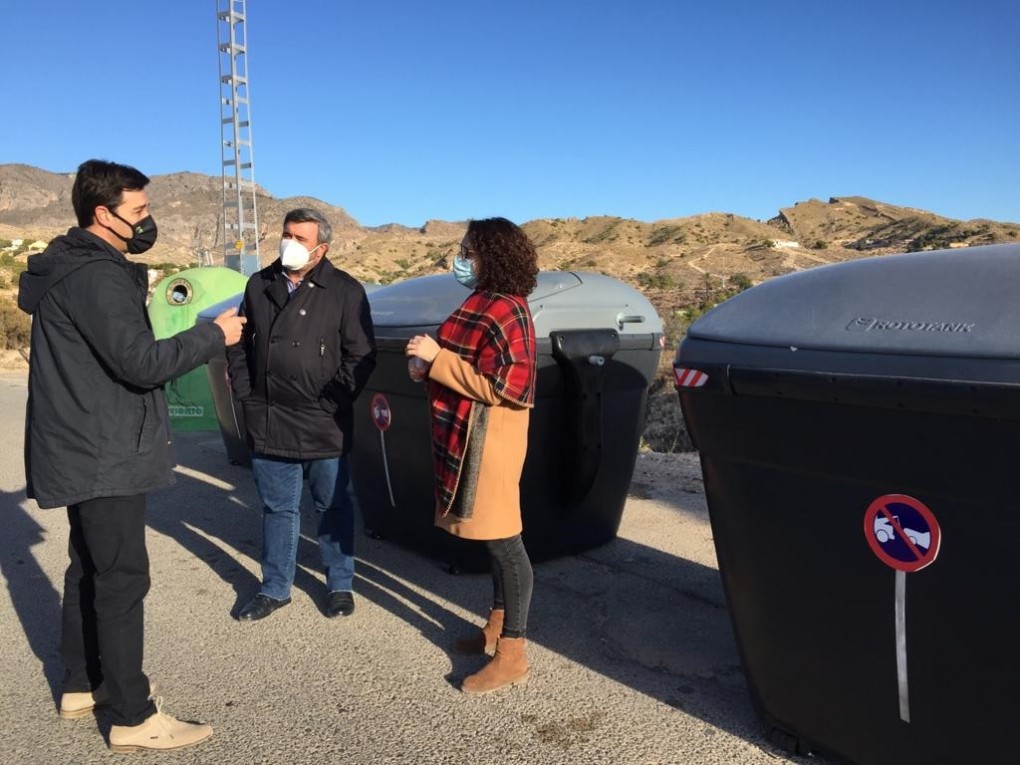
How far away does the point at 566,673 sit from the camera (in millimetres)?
3277

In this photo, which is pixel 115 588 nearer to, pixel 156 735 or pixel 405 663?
pixel 156 735

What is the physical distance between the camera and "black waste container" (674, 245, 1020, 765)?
6.49 feet

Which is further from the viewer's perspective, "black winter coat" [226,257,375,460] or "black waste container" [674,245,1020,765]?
"black winter coat" [226,257,375,460]

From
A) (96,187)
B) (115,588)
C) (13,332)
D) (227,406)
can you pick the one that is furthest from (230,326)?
(13,332)

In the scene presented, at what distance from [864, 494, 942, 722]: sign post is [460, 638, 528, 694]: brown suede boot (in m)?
1.34

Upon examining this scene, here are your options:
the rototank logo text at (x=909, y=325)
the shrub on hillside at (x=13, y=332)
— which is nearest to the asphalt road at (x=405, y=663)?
the rototank logo text at (x=909, y=325)

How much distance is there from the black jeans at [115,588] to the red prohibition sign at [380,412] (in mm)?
1652

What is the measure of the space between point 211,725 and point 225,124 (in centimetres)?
2877

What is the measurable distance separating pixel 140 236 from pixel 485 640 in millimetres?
1944

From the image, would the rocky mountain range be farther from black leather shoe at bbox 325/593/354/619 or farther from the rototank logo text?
the rototank logo text

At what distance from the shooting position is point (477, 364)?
2990 mm

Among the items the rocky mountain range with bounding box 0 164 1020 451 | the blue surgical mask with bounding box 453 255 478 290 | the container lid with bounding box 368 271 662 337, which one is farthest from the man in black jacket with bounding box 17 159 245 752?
the rocky mountain range with bounding box 0 164 1020 451

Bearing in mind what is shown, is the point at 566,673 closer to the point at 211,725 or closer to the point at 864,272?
the point at 211,725

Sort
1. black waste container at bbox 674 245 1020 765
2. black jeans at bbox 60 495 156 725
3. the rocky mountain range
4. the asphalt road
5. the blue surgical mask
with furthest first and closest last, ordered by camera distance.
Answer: the rocky mountain range, the blue surgical mask, the asphalt road, black jeans at bbox 60 495 156 725, black waste container at bbox 674 245 1020 765
